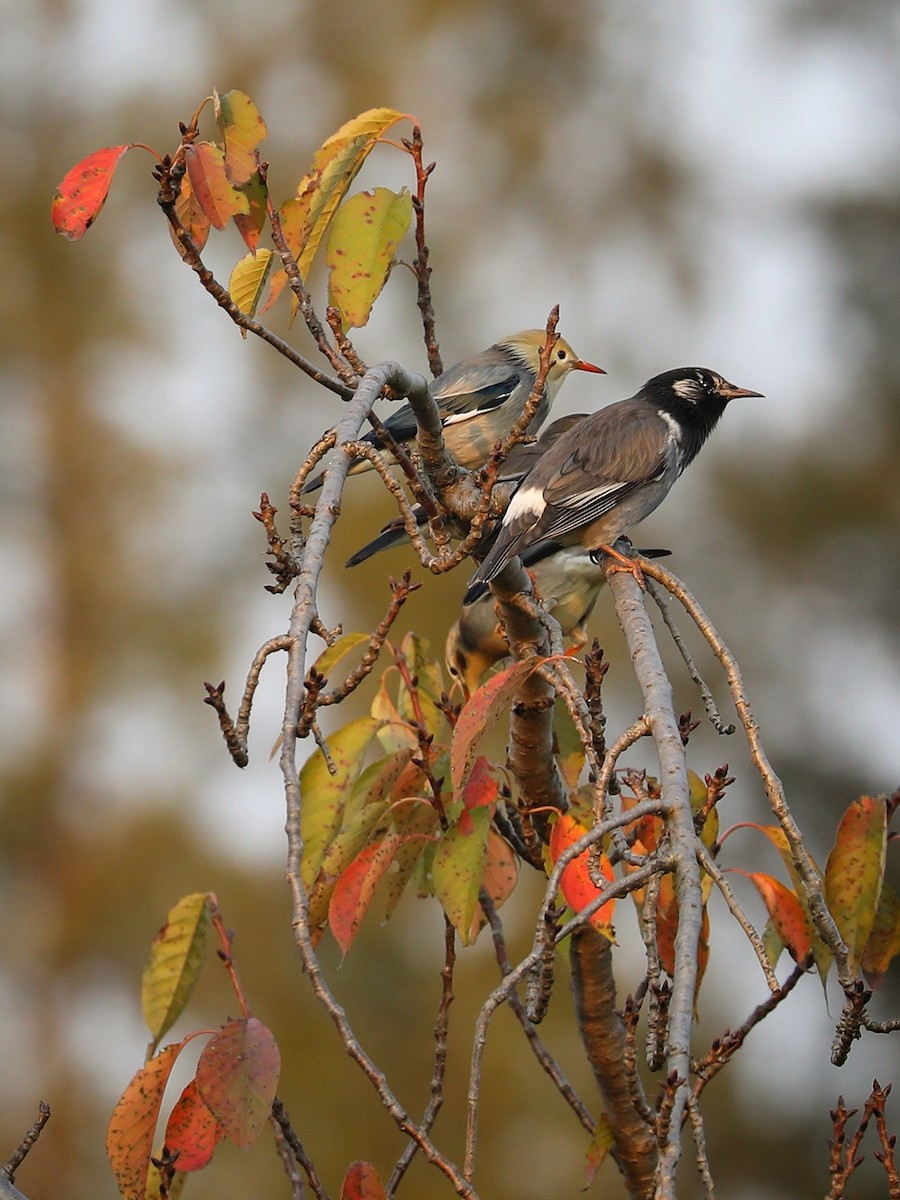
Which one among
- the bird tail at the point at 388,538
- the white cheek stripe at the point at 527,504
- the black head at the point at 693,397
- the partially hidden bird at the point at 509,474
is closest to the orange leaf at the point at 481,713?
the white cheek stripe at the point at 527,504

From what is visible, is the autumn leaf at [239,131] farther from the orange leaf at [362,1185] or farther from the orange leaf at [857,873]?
the orange leaf at [362,1185]

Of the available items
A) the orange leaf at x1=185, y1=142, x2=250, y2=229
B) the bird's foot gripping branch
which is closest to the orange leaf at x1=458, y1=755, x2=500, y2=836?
the bird's foot gripping branch

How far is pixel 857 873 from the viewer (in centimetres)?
211

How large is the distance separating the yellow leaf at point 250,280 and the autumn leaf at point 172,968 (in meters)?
1.07

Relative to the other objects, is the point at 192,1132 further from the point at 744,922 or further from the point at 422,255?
the point at 422,255

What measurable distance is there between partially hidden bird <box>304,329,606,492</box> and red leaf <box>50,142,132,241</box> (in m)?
2.88

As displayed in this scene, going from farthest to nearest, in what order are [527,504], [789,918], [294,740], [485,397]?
[485,397]
[527,504]
[789,918]
[294,740]

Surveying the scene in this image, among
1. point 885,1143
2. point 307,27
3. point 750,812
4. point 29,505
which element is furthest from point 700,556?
point 885,1143

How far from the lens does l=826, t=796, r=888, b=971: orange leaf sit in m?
2.09

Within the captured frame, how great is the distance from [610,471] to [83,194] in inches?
97.4

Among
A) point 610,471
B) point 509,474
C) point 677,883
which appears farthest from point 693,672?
point 509,474

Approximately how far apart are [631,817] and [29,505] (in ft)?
40.8

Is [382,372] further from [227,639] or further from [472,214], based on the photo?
[472,214]

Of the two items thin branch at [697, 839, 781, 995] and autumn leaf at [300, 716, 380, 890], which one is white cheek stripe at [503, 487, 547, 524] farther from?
thin branch at [697, 839, 781, 995]
